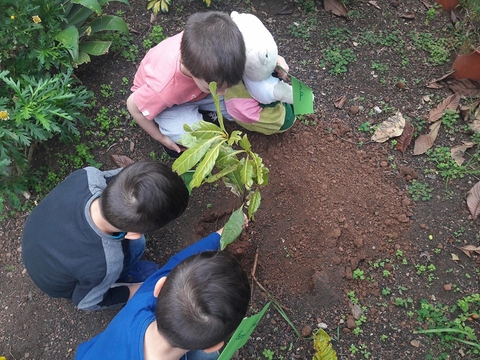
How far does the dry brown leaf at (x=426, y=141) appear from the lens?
2.45 meters

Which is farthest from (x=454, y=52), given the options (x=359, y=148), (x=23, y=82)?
(x=23, y=82)

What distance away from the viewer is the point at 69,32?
2.36 meters

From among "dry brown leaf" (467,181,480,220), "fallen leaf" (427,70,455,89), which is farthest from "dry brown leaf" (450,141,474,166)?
"fallen leaf" (427,70,455,89)

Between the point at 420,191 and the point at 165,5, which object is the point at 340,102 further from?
the point at 165,5

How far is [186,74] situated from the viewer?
6.63 ft

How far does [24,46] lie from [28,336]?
5.33 feet

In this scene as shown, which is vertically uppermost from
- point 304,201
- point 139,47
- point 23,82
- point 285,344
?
point 23,82

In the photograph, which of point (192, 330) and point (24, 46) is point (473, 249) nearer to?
point (192, 330)

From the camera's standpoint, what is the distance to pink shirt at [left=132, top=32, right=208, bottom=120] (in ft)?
6.83

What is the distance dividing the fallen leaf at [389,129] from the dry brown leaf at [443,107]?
7.2 inches

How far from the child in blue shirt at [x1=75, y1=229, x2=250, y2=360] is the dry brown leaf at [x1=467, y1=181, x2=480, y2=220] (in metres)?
1.47

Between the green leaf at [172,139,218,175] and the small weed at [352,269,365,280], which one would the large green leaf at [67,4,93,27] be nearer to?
the green leaf at [172,139,218,175]

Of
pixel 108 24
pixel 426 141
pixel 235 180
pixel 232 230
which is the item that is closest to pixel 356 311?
pixel 232 230

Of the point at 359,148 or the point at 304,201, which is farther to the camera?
the point at 359,148
